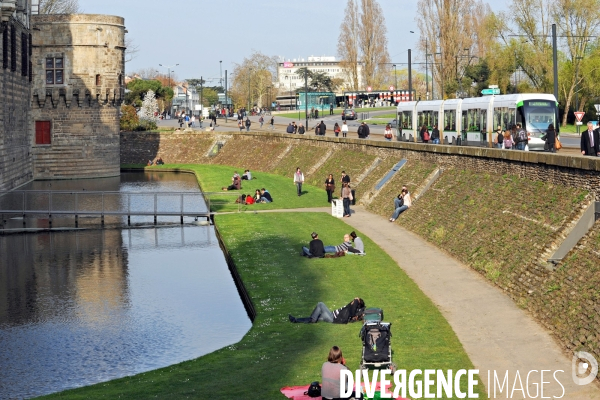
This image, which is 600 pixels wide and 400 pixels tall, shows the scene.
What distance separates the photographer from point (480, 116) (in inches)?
1937

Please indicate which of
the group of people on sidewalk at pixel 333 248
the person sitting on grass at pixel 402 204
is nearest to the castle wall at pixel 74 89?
the person sitting on grass at pixel 402 204

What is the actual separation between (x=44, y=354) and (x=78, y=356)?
2.68 ft

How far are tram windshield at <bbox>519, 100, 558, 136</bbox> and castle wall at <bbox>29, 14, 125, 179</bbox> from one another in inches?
1483

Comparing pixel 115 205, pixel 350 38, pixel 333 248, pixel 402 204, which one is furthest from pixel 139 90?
pixel 333 248

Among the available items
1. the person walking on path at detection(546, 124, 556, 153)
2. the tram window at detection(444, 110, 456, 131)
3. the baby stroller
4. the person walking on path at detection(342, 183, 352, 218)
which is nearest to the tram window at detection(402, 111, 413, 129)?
the tram window at detection(444, 110, 456, 131)

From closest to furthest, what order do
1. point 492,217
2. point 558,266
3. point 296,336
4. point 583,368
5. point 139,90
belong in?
1. point 583,368
2. point 296,336
3. point 558,266
4. point 492,217
5. point 139,90

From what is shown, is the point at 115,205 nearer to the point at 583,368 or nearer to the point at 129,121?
the point at 583,368

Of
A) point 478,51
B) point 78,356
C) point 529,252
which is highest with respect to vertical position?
point 478,51

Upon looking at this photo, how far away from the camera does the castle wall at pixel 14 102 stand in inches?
2149

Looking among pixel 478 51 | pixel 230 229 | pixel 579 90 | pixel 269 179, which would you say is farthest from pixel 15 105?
pixel 478 51

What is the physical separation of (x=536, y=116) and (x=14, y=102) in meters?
33.1

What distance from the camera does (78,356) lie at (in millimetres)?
22250

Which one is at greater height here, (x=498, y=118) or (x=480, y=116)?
(x=480, y=116)

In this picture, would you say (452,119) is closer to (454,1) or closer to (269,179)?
(269,179)
